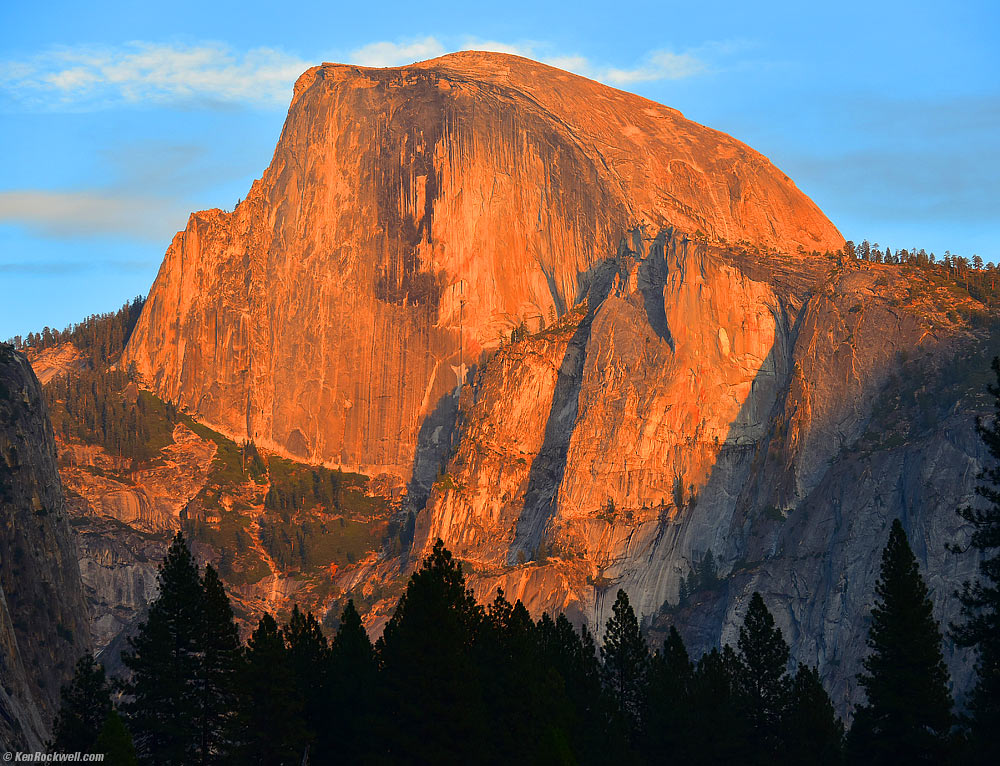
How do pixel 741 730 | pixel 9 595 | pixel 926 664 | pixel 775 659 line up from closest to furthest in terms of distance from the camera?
pixel 926 664, pixel 741 730, pixel 775 659, pixel 9 595

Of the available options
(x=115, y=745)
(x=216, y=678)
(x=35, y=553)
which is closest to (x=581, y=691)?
(x=216, y=678)

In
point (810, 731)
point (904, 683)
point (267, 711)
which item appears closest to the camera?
point (267, 711)

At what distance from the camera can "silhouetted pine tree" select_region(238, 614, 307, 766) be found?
83.8 meters

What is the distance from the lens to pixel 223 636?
85.3 metres

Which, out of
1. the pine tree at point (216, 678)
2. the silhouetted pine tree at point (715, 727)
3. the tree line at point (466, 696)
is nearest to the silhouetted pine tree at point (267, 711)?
the tree line at point (466, 696)

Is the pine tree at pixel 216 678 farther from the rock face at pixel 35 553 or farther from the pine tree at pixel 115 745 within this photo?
the rock face at pixel 35 553

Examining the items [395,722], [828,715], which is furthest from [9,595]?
[828,715]

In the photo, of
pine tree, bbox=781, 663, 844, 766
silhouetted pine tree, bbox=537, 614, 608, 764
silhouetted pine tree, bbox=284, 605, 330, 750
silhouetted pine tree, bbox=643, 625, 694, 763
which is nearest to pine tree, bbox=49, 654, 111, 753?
silhouetted pine tree, bbox=284, 605, 330, 750

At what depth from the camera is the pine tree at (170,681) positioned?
82875mm

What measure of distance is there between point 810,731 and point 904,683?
35.7ft

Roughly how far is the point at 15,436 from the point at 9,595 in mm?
15619

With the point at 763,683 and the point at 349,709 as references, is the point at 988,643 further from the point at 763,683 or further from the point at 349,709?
the point at 349,709

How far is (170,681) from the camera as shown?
83.2 m

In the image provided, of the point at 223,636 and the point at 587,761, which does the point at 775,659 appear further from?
the point at 223,636
